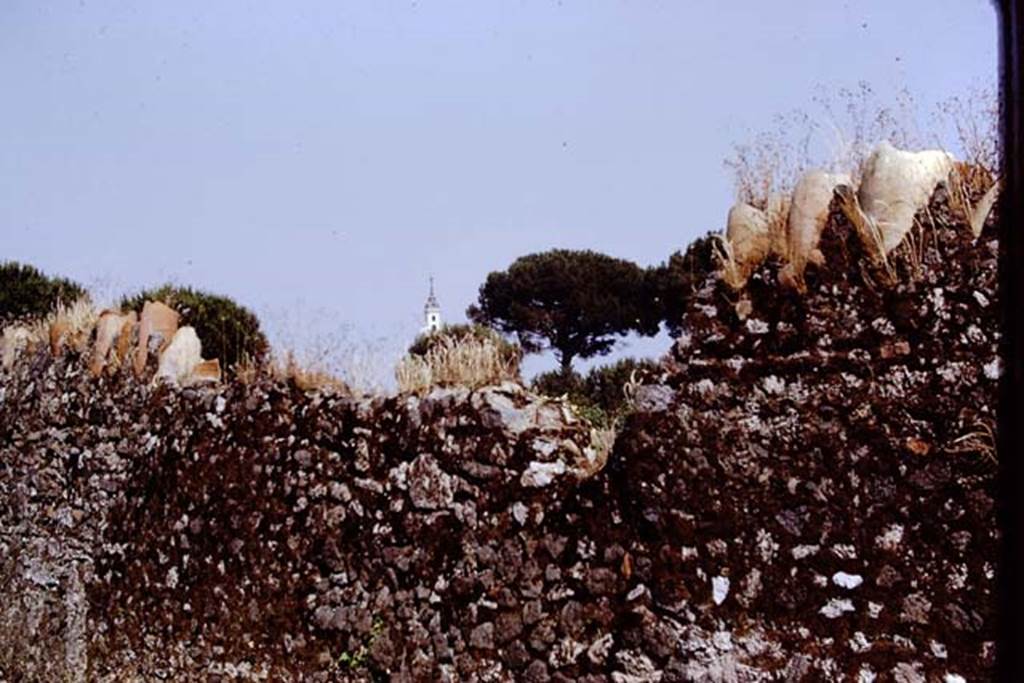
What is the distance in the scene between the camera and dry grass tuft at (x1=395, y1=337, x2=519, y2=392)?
677cm

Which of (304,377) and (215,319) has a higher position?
(215,319)

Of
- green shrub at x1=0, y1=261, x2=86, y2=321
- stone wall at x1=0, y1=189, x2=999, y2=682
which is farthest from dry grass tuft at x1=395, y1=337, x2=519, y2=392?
green shrub at x1=0, y1=261, x2=86, y2=321

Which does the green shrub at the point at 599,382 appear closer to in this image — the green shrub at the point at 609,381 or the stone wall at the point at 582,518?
the green shrub at the point at 609,381

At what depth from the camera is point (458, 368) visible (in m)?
6.86

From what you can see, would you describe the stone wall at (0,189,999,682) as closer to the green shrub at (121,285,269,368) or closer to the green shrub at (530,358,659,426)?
the green shrub at (121,285,269,368)

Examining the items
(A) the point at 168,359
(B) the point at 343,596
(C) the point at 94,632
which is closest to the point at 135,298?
(A) the point at 168,359

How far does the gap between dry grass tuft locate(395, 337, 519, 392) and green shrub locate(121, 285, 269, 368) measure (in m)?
5.97

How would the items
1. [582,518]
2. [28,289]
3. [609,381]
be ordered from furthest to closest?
[28,289], [609,381], [582,518]

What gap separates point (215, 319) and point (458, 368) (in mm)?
7609

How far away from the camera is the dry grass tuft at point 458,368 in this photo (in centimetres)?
677

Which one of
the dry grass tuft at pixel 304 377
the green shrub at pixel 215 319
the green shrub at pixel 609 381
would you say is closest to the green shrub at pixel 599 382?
the green shrub at pixel 609 381

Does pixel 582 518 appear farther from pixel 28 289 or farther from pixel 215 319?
pixel 28 289

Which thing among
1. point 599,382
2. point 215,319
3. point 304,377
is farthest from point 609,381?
point 304,377

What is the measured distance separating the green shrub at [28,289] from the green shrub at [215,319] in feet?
14.6
